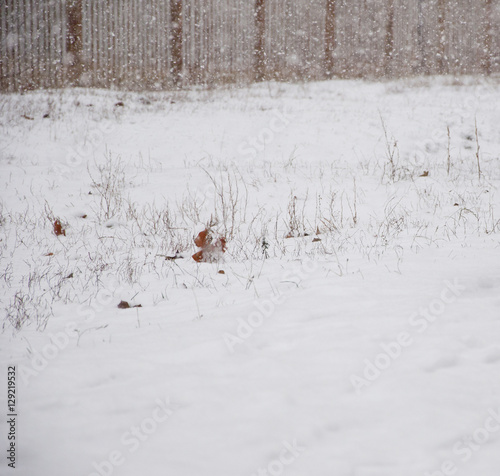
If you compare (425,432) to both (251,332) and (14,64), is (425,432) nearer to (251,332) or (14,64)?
(251,332)

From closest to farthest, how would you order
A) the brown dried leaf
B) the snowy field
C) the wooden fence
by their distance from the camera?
1. the snowy field
2. the brown dried leaf
3. the wooden fence

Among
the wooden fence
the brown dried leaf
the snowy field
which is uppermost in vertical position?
the wooden fence

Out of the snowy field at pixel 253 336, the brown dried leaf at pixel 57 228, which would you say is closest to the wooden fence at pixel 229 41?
the brown dried leaf at pixel 57 228

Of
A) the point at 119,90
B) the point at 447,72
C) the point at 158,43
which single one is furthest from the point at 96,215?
the point at 447,72

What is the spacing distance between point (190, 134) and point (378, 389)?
8598 mm

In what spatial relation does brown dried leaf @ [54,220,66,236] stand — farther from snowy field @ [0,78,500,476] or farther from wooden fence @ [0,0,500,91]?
wooden fence @ [0,0,500,91]

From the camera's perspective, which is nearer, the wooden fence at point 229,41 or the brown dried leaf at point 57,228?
the brown dried leaf at point 57,228

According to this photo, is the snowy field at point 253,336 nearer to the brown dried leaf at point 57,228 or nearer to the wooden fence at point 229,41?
the brown dried leaf at point 57,228

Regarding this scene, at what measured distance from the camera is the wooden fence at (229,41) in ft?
49.7

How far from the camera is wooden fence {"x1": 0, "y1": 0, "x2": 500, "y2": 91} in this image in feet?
49.7

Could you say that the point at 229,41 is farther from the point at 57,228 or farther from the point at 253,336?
the point at 253,336

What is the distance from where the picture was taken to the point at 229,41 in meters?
19.8

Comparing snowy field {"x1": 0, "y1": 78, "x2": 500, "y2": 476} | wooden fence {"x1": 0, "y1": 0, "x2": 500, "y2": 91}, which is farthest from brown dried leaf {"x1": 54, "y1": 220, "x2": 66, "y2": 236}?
wooden fence {"x1": 0, "y1": 0, "x2": 500, "y2": 91}

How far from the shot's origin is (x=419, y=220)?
4.35 metres
